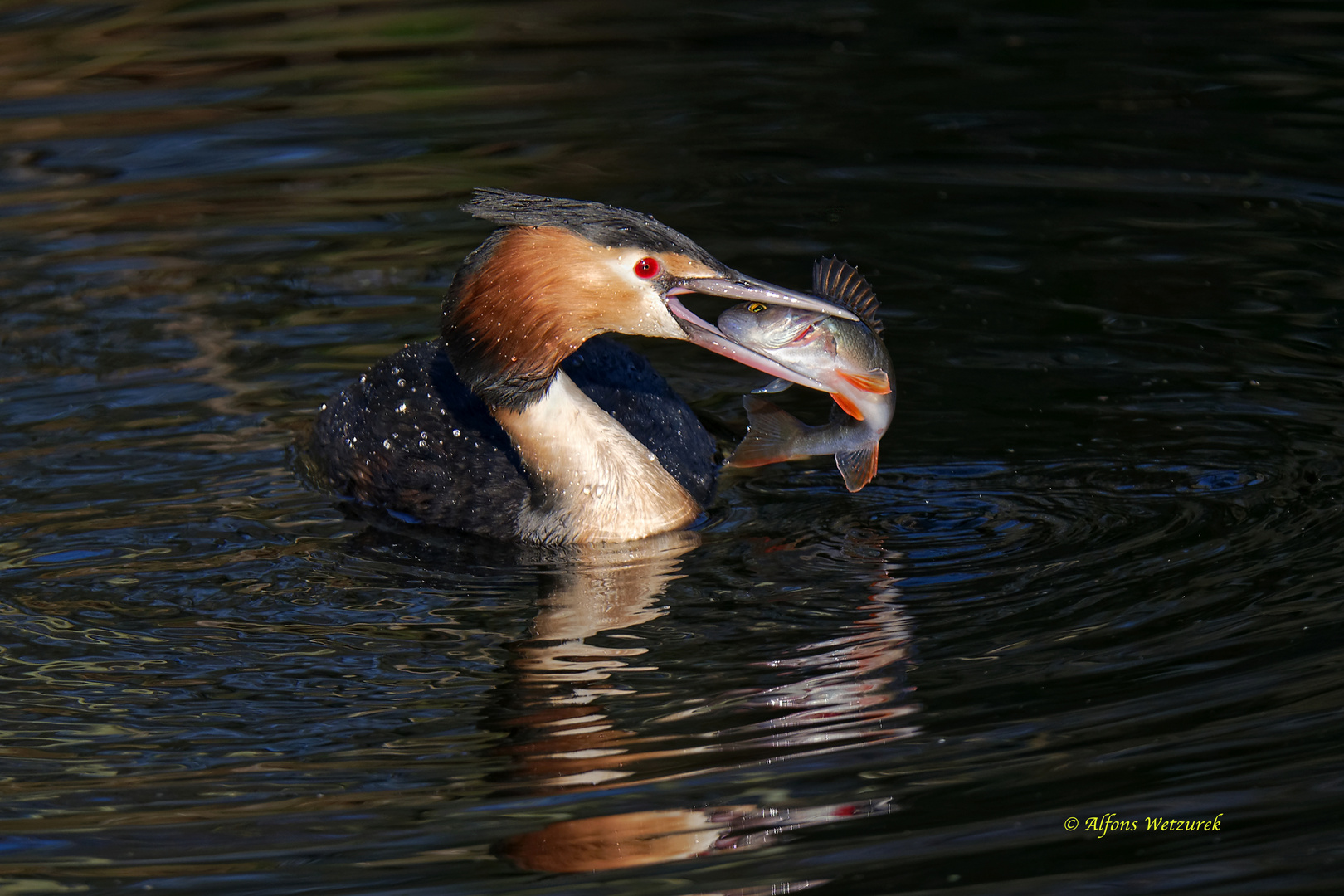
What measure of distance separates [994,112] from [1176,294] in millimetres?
2813

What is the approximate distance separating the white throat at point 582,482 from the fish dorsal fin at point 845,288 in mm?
1016

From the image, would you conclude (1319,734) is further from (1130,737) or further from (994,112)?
(994,112)

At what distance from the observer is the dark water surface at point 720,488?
4.15m

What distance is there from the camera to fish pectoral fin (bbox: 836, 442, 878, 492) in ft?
19.1

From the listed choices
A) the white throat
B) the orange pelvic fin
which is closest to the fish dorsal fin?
the orange pelvic fin

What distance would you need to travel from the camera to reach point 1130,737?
14.2 feet

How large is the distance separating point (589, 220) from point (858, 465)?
1.19 metres

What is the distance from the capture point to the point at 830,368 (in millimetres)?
5559

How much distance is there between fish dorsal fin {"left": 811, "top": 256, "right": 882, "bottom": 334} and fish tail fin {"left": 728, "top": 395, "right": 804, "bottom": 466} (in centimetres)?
45

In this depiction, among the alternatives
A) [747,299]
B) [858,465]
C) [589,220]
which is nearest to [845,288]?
[747,299]

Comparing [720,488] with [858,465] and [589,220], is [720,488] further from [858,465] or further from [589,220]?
[589,220]

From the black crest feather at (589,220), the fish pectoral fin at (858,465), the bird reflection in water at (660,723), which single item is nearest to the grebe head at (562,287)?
the black crest feather at (589,220)

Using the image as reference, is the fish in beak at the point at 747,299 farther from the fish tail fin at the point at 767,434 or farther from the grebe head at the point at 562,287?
the fish tail fin at the point at 767,434

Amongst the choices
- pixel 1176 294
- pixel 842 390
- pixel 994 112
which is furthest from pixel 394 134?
pixel 842 390
